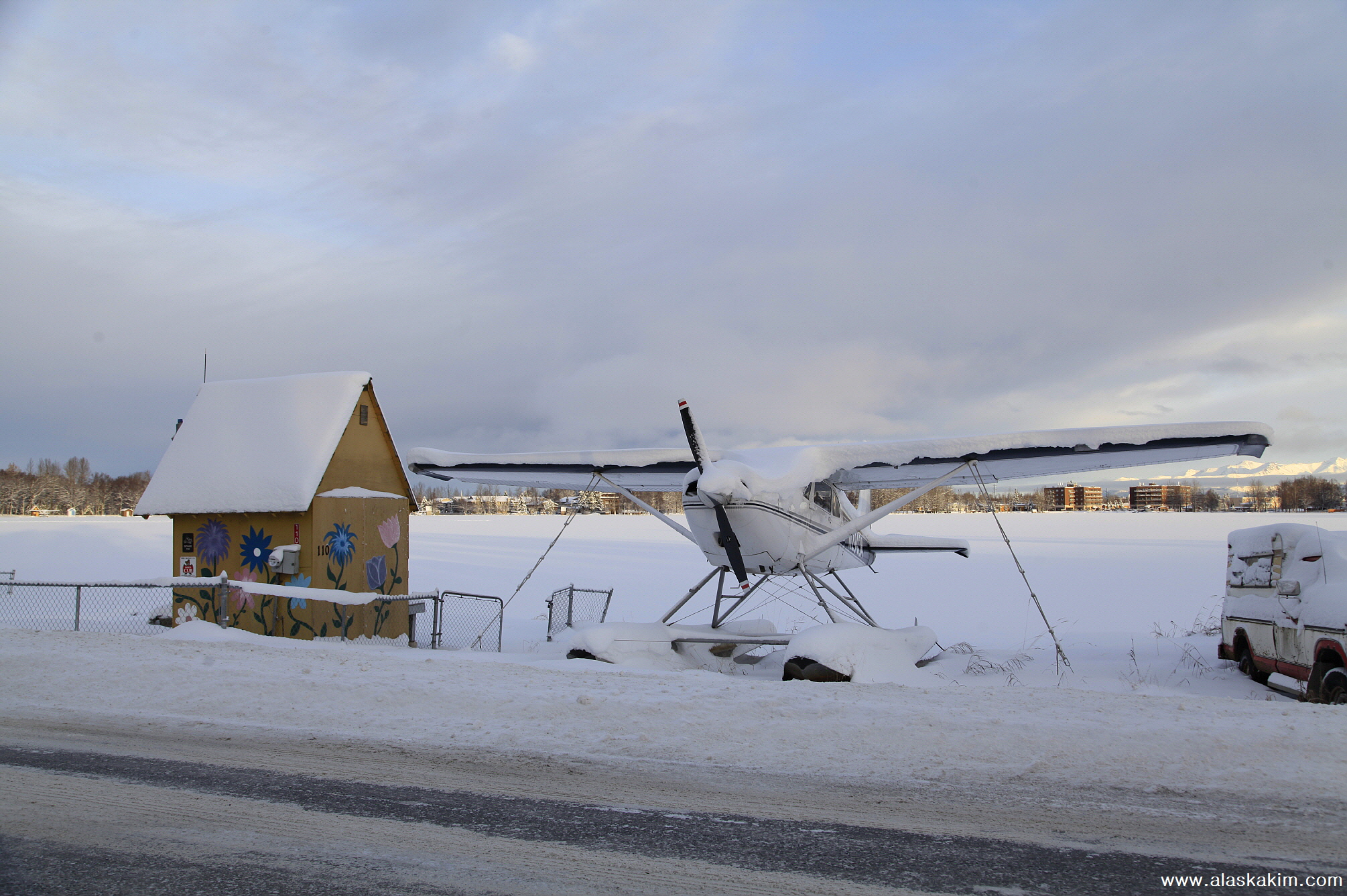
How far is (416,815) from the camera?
13.4ft

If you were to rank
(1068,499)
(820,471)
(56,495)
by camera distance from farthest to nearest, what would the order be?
1. (1068,499)
2. (56,495)
3. (820,471)

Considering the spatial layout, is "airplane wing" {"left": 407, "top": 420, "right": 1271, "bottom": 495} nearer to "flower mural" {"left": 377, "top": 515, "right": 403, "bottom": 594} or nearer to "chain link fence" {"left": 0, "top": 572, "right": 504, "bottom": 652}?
"flower mural" {"left": 377, "top": 515, "right": 403, "bottom": 594}

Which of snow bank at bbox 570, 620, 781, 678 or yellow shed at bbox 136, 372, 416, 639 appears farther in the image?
yellow shed at bbox 136, 372, 416, 639

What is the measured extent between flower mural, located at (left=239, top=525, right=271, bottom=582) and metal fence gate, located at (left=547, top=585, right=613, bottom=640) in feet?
15.7

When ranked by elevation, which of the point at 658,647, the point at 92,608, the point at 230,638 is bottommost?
the point at 92,608

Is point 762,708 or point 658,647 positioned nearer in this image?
point 762,708

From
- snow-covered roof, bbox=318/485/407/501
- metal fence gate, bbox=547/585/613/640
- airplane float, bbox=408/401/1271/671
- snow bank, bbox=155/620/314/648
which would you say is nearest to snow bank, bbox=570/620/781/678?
airplane float, bbox=408/401/1271/671

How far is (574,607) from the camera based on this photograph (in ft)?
66.9

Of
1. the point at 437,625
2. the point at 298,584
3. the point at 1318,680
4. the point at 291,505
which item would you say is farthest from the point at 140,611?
the point at 1318,680

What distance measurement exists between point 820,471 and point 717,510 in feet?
6.52

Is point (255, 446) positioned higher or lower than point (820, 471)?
higher

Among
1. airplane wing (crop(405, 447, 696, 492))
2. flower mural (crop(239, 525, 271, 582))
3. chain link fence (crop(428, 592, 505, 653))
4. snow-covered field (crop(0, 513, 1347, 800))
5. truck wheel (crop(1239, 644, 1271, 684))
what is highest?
airplane wing (crop(405, 447, 696, 492))

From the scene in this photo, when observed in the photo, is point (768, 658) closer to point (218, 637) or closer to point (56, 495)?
point (218, 637)

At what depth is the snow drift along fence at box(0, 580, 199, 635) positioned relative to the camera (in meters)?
12.9
